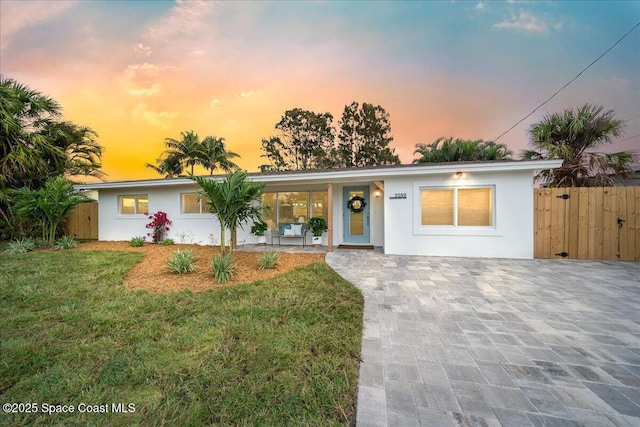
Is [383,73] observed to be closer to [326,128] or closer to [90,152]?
[326,128]

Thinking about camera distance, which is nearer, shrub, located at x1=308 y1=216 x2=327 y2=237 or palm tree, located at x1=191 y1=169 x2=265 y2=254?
palm tree, located at x1=191 y1=169 x2=265 y2=254

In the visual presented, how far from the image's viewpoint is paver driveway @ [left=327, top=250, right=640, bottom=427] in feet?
5.12

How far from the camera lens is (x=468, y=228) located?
6691mm

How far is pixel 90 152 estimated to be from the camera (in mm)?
A: 13078

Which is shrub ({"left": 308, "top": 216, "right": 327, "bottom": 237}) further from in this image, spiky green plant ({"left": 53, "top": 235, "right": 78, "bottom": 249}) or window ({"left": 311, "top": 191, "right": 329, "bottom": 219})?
spiky green plant ({"left": 53, "top": 235, "right": 78, "bottom": 249})

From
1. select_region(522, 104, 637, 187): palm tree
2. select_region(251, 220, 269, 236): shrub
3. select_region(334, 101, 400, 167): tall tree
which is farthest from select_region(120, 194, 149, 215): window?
select_region(522, 104, 637, 187): palm tree

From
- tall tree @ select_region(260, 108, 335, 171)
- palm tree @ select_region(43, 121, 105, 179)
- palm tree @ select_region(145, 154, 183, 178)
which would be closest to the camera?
palm tree @ select_region(43, 121, 105, 179)

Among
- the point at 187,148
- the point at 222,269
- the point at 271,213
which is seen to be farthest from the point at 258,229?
the point at 187,148

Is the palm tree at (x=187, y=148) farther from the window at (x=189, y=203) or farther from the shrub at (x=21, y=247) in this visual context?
the shrub at (x=21, y=247)

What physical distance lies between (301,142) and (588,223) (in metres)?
17.5

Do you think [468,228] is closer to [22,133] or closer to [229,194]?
[229,194]

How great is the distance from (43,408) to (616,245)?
34.1 feet

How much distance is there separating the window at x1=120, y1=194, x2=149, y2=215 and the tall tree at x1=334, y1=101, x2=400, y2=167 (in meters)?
13.4

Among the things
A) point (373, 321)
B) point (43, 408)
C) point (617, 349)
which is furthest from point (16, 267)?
point (617, 349)
